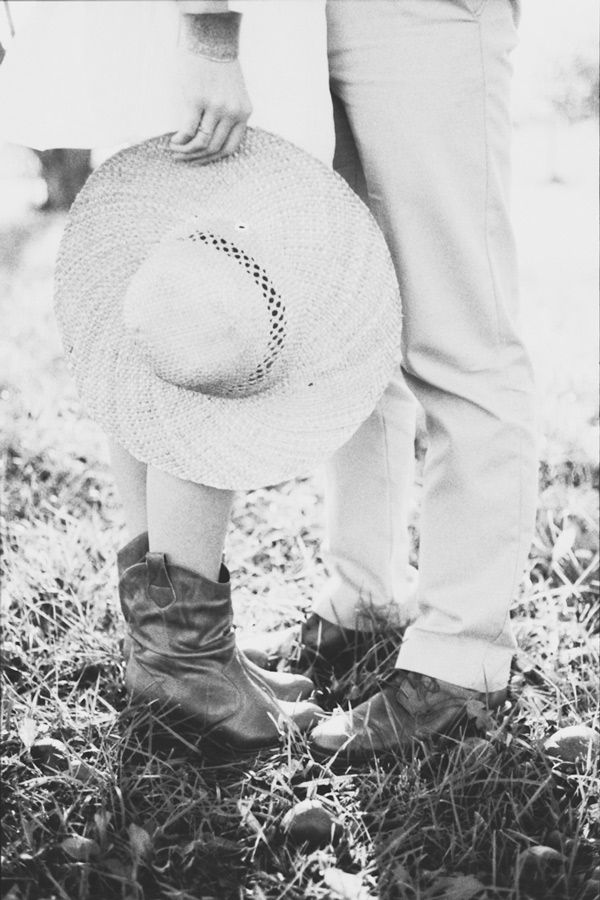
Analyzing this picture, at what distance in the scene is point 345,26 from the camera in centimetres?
157

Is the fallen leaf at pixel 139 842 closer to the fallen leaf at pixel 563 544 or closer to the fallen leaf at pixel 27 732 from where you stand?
the fallen leaf at pixel 27 732

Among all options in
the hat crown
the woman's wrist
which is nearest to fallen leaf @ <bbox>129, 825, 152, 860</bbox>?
the hat crown

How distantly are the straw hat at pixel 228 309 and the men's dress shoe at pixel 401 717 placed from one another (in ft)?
1.61

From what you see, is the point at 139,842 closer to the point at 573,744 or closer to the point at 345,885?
the point at 345,885

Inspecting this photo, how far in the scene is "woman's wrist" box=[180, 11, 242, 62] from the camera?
1.38 meters

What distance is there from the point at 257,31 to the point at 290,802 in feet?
4.12

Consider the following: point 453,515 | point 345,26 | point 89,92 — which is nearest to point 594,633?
point 453,515

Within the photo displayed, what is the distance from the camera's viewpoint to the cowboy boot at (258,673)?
177 cm

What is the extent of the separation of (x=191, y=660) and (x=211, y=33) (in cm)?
105

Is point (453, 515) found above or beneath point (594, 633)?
above

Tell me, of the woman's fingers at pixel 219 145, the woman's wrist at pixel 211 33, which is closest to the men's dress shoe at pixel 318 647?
the woman's fingers at pixel 219 145

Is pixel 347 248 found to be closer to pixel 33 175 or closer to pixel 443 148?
pixel 443 148

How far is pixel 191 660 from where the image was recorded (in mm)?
1732

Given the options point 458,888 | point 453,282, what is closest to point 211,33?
point 453,282
